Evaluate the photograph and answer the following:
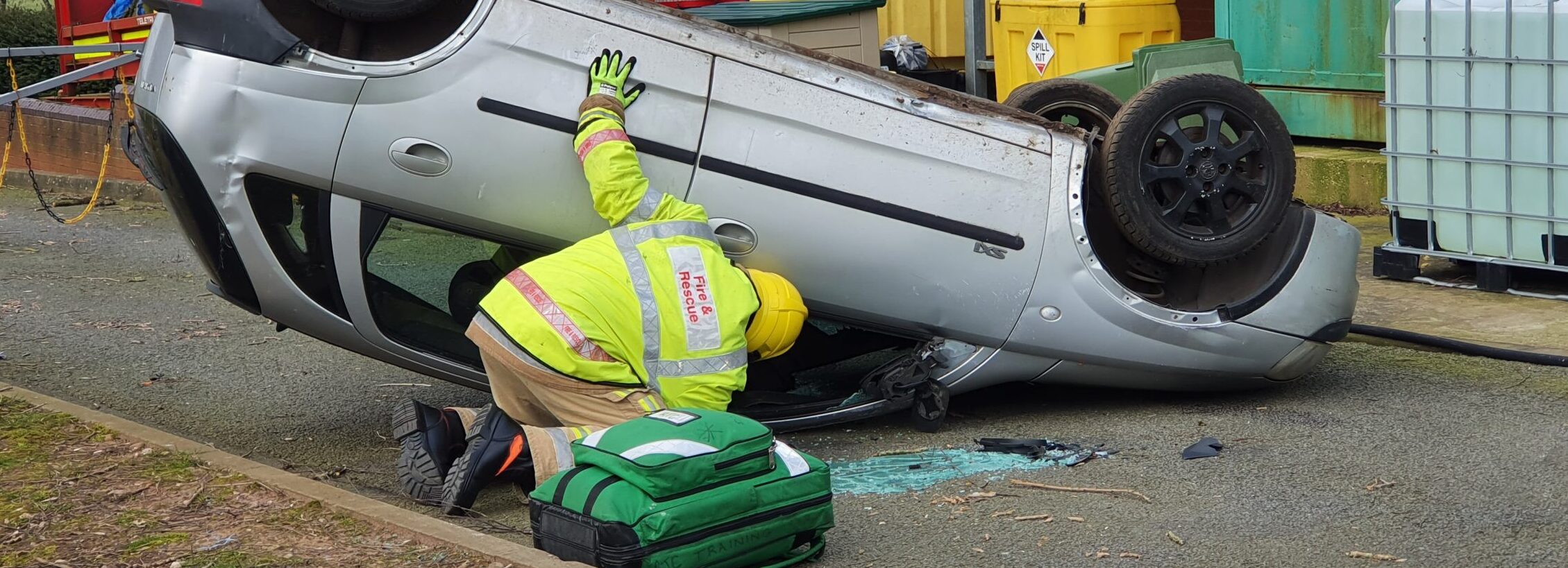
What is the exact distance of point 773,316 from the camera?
4.66 metres

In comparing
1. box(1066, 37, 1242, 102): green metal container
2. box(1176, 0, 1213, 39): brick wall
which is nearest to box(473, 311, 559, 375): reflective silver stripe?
box(1066, 37, 1242, 102): green metal container

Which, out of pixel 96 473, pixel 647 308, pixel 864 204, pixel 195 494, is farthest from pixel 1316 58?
pixel 96 473

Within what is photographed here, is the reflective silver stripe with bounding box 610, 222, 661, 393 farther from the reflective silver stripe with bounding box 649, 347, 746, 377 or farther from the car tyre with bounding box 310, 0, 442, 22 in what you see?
the car tyre with bounding box 310, 0, 442, 22

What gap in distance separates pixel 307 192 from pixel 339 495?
3.14ft

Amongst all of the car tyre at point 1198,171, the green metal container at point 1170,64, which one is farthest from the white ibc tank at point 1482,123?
the car tyre at point 1198,171

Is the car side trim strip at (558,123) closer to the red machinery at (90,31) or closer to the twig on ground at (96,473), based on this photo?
the twig on ground at (96,473)

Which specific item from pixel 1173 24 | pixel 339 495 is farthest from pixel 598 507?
pixel 1173 24

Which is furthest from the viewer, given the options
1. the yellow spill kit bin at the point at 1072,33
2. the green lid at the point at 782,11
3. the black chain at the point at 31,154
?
the yellow spill kit bin at the point at 1072,33

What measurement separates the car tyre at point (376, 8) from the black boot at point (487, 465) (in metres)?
1.27

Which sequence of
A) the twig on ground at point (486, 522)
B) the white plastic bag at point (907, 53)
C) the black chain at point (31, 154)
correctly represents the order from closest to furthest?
the twig on ground at point (486, 522)
the black chain at point (31, 154)
the white plastic bag at point (907, 53)

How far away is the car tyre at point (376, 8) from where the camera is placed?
4.60 m

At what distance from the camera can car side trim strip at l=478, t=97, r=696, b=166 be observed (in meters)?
4.70

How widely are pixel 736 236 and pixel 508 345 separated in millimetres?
851

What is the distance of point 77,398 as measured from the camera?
618 cm
